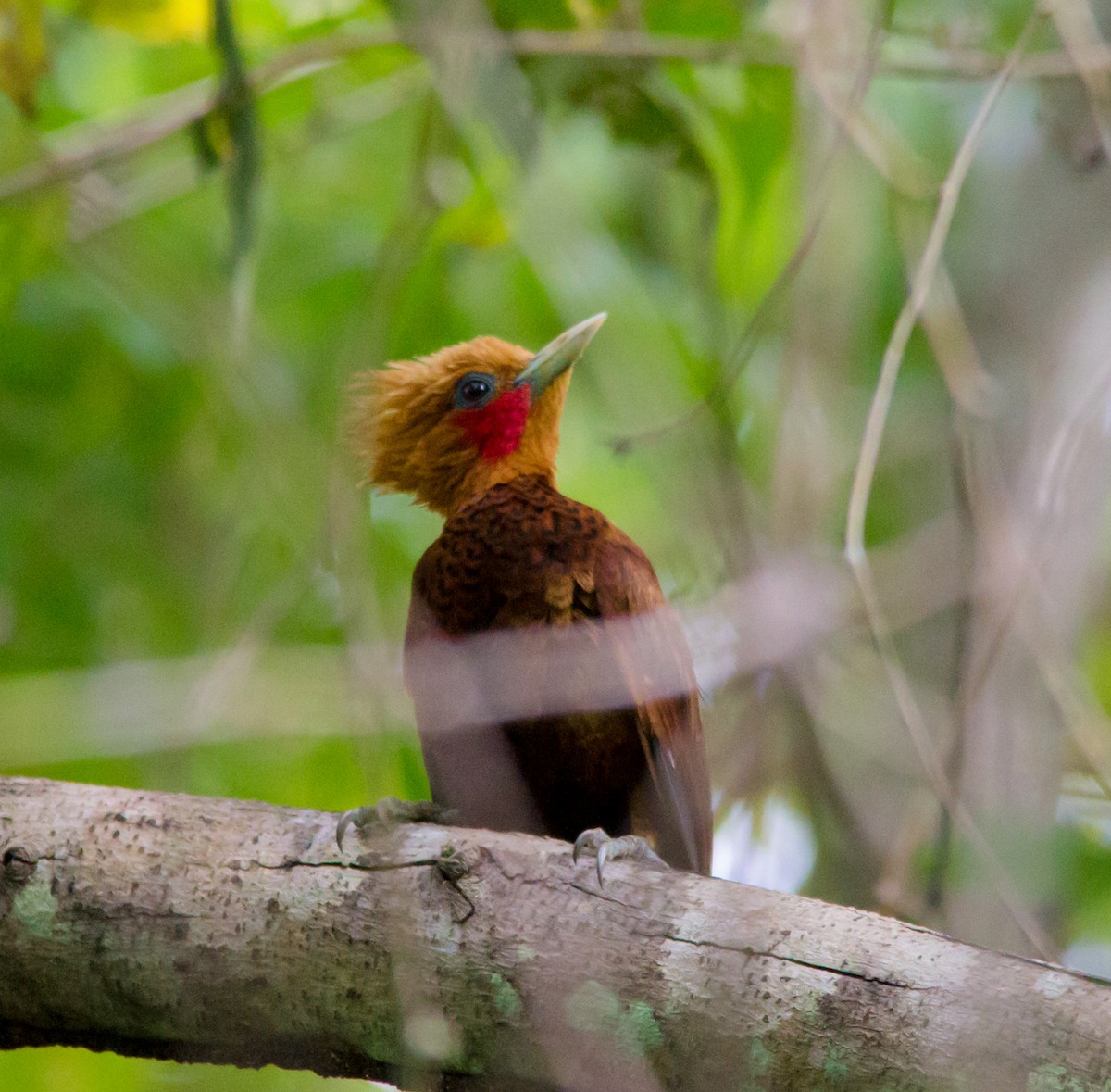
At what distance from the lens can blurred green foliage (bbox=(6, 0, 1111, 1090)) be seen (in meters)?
1.73

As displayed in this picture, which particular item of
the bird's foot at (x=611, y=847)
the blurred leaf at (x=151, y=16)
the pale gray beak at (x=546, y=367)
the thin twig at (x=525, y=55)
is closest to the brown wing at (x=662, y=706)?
the bird's foot at (x=611, y=847)

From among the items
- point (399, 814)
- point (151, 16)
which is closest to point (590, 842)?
point (399, 814)

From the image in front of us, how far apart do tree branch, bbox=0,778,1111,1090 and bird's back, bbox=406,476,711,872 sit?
18.3 inches

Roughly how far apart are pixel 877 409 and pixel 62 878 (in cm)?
165

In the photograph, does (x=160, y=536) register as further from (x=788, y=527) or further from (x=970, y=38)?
(x=970, y=38)

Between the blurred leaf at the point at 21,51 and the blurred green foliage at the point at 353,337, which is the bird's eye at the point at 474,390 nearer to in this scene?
the blurred green foliage at the point at 353,337

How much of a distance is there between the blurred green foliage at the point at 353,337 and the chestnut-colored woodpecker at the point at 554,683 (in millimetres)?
137

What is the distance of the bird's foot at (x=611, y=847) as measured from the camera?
2.21 metres

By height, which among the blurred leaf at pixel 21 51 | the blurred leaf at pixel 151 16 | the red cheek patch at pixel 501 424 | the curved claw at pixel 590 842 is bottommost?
the curved claw at pixel 590 842

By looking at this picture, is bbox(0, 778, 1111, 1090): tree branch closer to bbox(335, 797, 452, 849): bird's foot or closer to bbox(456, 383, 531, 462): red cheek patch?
bbox(335, 797, 452, 849): bird's foot

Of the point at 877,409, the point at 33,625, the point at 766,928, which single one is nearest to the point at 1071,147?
the point at 877,409

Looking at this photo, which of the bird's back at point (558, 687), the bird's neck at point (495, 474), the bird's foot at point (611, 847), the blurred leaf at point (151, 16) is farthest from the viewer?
the blurred leaf at point (151, 16)

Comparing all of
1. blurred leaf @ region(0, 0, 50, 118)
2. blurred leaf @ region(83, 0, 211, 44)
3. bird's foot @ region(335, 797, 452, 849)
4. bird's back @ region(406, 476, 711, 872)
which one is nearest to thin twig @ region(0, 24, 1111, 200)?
blurred leaf @ region(83, 0, 211, 44)

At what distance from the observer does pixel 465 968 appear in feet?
6.55
